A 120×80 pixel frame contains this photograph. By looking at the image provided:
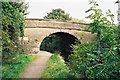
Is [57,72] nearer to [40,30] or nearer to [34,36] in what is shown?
[34,36]

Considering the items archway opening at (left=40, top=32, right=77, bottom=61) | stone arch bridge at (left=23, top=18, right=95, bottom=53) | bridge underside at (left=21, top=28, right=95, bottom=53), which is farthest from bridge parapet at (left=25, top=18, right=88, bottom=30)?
archway opening at (left=40, top=32, right=77, bottom=61)

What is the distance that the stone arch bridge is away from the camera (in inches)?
471

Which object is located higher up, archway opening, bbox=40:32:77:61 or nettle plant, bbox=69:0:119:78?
nettle plant, bbox=69:0:119:78

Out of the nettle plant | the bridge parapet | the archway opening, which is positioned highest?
the bridge parapet

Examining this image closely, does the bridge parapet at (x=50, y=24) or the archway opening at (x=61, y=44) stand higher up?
the bridge parapet at (x=50, y=24)

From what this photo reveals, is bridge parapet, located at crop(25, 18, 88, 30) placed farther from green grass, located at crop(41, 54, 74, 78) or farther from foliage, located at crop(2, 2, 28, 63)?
green grass, located at crop(41, 54, 74, 78)

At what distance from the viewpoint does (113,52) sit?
10.0 ft

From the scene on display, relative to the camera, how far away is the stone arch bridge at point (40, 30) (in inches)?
471

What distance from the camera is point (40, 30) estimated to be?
12562mm

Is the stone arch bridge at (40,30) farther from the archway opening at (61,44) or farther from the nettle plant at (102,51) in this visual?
the nettle plant at (102,51)

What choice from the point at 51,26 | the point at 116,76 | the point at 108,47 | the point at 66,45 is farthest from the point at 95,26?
the point at 66,45

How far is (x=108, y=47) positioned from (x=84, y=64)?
0.77 metres

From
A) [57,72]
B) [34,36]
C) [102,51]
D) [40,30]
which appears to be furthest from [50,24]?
[102,51]

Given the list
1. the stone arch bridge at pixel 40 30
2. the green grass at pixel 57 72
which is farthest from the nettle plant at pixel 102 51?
the stone arch bridge at pixel 40 30
